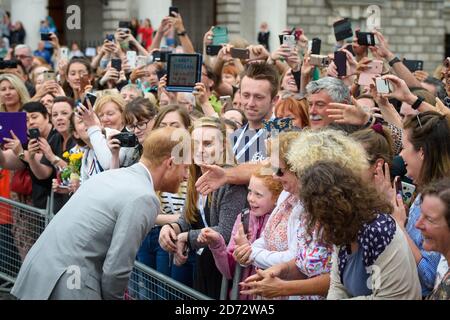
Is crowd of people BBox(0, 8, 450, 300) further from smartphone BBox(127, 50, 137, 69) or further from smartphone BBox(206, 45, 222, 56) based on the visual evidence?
smartphone BBox(127, 50, 137, 69)

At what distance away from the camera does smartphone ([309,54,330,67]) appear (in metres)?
7.24

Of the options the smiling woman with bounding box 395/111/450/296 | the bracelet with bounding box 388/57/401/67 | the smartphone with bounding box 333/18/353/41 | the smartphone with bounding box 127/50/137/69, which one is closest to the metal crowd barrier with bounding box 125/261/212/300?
the smiling woman with bounding box 395/111/450/296

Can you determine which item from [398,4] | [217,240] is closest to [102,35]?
[398,4]

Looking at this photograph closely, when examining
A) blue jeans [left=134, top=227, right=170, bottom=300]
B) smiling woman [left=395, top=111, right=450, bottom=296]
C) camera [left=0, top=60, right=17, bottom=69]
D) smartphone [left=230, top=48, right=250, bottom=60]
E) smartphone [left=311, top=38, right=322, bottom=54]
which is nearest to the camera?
smiling woman [left=395, top=111, right=450, bottom=296]

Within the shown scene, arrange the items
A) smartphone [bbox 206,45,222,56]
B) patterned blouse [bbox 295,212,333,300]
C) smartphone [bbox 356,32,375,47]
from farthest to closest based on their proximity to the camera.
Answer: smartphone [bbox 206,45,222,56], smartphone [bbox 356,32,375,47], patterned blouse [bbox 295,212,333,300]

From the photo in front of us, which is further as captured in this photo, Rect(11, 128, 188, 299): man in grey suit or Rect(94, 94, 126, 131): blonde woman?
Rect(94, 94, 126, 131): blonde woman

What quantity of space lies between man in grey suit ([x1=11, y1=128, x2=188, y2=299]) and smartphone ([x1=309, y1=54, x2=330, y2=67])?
277 cm

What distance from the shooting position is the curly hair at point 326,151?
14.7ft

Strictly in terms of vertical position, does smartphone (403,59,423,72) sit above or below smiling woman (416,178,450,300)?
above

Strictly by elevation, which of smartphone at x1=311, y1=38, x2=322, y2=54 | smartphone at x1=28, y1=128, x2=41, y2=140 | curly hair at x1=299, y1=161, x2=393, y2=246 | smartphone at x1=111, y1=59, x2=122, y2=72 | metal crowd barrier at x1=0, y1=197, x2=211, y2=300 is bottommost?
→ metal crowd barrier at x1=0, y1=197, x2=211, y2=300

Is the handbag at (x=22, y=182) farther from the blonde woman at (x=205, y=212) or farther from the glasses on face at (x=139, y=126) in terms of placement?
the blonde woman at (x=205, y=212)

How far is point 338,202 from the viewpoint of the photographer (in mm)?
4086
